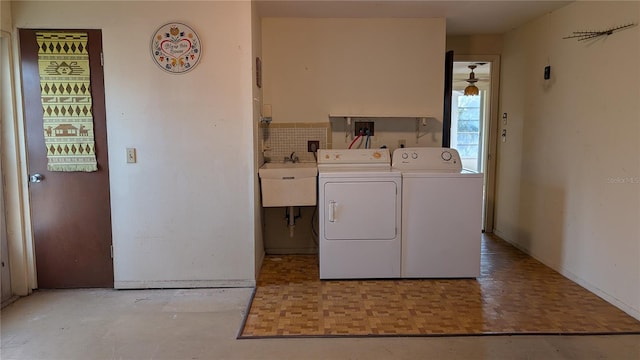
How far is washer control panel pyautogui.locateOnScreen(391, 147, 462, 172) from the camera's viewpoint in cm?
368

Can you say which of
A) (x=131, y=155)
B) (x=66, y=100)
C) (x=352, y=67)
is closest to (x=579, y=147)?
(x=352, y=67)

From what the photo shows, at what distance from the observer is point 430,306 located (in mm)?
2941

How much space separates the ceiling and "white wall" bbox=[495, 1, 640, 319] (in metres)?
0.21

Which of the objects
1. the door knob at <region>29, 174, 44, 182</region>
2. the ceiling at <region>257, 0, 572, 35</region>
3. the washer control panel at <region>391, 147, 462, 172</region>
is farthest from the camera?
the washer control panel at <region>391, 147, 462, 172</region>

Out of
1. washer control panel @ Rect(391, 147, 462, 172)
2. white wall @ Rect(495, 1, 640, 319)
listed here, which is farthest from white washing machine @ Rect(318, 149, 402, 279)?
white wall @ Rect(495, 1, 640, 319)

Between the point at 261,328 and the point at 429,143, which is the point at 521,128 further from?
the point at 261,328

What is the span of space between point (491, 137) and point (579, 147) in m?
1.60

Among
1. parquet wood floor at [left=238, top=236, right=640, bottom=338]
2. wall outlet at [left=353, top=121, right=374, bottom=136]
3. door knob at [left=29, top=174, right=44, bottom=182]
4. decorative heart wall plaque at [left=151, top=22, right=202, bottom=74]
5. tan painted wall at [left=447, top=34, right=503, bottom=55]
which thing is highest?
tan painted wall at [left=447, top=34, right=503, bottom=55]

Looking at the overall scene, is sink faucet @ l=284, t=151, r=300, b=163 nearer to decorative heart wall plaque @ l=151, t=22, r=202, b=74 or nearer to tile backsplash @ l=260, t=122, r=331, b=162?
tile backsplash @ l=260, t=122, r=331, b=162

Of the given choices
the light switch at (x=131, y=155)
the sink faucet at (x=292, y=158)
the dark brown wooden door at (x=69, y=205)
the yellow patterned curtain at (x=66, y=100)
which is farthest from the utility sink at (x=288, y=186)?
the yellow patterned curtain at (x=66, y=100)

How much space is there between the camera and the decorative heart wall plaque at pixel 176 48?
3.13 metres

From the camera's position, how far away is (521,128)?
4328 millimetres

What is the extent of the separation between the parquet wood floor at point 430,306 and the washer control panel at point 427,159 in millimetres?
956

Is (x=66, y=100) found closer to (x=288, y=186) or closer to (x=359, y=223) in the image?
(x=288, y=186)
